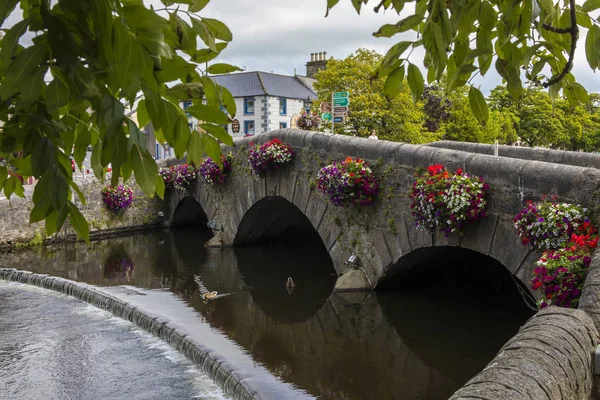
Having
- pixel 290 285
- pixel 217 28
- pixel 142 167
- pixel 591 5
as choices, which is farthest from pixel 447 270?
pixel 142 167

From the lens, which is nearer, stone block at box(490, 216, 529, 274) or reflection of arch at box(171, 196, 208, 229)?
stone block at box(490, 216, 529, 274)

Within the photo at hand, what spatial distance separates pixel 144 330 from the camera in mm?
9805

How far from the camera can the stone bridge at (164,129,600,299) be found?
749 centimetres

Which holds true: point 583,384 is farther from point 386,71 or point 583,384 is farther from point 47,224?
point 47,224

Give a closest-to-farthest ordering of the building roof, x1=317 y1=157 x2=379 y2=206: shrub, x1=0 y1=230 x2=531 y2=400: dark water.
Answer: x1=0 y1=230 x2=531 y2=400: dark water
x1=317 y1=157 x2=379 y2=206: shrub
the building roof

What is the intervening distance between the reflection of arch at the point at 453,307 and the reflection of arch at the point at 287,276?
133 cm

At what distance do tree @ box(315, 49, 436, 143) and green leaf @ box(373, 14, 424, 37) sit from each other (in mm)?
21775

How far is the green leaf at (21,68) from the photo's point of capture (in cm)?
159

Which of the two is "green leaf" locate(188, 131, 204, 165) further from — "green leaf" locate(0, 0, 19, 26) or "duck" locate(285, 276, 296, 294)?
"duck" locate(285, 276, 296, 294)

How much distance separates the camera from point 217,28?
7.02 ft

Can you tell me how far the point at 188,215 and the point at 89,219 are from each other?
10.2 ft

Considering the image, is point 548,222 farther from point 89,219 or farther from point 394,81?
point 89,219

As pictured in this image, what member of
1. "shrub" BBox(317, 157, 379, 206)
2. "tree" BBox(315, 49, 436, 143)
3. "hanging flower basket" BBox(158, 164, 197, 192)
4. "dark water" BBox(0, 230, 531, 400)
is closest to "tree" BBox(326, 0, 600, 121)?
"dark water" BBox(0, 230, 531, 400)

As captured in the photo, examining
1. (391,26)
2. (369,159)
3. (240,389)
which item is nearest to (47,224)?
(391,26)
